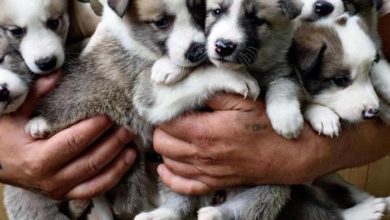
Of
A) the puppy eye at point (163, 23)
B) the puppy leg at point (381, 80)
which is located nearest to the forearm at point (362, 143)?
the puppy leg at point (381, 80)

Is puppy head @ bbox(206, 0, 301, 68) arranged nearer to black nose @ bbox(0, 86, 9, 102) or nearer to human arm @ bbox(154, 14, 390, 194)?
human arm @ bbox(154, 14, 390, 194)

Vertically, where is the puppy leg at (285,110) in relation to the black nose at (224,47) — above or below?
below

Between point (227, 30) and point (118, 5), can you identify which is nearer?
point (227, 30)

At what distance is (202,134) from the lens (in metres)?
2.03

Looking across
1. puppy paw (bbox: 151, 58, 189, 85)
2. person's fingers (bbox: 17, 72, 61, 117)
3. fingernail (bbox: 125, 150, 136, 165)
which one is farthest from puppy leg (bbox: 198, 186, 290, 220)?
person's fingers (bbox: 17, 72, 61, 117)

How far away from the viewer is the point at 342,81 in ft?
6.64

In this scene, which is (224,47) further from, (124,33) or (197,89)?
(124,33)

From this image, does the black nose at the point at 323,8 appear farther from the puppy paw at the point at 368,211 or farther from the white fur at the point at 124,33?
the puppy paw at the point at 368,211

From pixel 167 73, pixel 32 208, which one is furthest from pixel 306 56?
pixel 32 208

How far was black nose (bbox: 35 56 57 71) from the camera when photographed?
212 centimetres

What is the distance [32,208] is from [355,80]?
122cm

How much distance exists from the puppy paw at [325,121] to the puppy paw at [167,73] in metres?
0.44

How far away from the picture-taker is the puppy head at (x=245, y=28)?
73.9 inches

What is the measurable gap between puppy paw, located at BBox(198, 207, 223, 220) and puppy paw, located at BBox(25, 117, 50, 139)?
608mm
